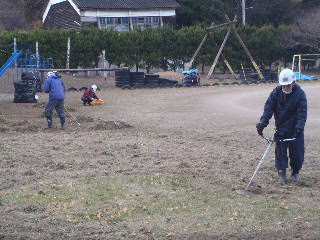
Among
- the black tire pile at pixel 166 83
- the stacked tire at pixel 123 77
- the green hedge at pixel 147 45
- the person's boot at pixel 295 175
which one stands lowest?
the person's boot at pixel 295 175

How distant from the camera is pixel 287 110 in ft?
35.0

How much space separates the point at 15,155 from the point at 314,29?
132ft

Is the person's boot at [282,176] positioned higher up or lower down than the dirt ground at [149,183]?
higher up

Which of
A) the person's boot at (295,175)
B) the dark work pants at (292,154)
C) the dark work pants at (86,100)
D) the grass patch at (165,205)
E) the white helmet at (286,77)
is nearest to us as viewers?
the grass patch at (165,205)

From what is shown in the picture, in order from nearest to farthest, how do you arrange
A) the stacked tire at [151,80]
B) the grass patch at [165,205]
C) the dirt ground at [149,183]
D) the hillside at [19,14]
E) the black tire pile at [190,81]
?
1. the dirt ground at [149,183]
2. the grass patch at [165,205]
3. the stacked tire at [151,80]
4. the black tire pile at [190,81]
5. the hillside at [19,14]

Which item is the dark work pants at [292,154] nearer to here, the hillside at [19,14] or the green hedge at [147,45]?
the green hedge at [147,45]

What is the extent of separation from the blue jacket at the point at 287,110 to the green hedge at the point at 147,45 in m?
32.2

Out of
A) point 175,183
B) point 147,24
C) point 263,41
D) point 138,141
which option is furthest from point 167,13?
point 175,183

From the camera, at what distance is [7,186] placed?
34.4 ft

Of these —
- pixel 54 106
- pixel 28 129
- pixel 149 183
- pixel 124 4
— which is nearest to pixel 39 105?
pixel 54 106

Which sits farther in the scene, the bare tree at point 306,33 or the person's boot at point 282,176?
the bare tree at point 306,33

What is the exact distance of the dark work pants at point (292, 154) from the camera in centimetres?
1071

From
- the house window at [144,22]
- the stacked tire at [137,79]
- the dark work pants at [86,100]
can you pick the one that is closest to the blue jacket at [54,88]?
the dark work pants at [86,100]

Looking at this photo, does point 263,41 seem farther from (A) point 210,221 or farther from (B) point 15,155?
(A) point 210,221
